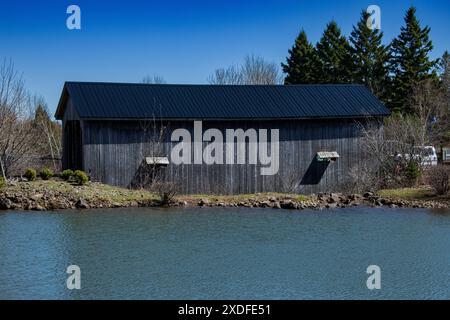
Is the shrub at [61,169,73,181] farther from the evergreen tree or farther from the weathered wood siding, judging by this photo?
the evergreen tree

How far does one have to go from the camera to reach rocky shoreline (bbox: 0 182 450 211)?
72.9 feet

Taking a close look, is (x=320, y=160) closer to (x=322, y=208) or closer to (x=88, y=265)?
(x=322, y=208)

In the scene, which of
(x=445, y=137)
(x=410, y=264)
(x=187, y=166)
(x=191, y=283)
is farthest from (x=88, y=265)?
(x=445, y=137)

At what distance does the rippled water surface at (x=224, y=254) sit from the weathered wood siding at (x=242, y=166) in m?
4.27

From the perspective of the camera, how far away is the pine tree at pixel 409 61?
45.3 m

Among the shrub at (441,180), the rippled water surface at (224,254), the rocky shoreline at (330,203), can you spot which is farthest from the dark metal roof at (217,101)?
the rippled water surface at (224,254)

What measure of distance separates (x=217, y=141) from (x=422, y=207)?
809 cm

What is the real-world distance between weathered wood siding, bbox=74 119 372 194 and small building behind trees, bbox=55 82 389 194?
4 centimetres

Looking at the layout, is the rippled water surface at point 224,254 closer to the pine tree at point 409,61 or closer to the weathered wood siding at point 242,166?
the weathered wood siding at point 242,166

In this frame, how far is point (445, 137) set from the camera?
4259cm

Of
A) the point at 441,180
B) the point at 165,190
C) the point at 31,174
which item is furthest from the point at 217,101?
A: the point at 441,180

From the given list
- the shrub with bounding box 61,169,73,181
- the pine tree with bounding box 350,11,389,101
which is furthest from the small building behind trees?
the pine tree with bounding box 350,11,389,101

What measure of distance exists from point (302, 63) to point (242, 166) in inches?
933

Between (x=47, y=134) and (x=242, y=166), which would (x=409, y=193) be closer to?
(x=242, y=166)
